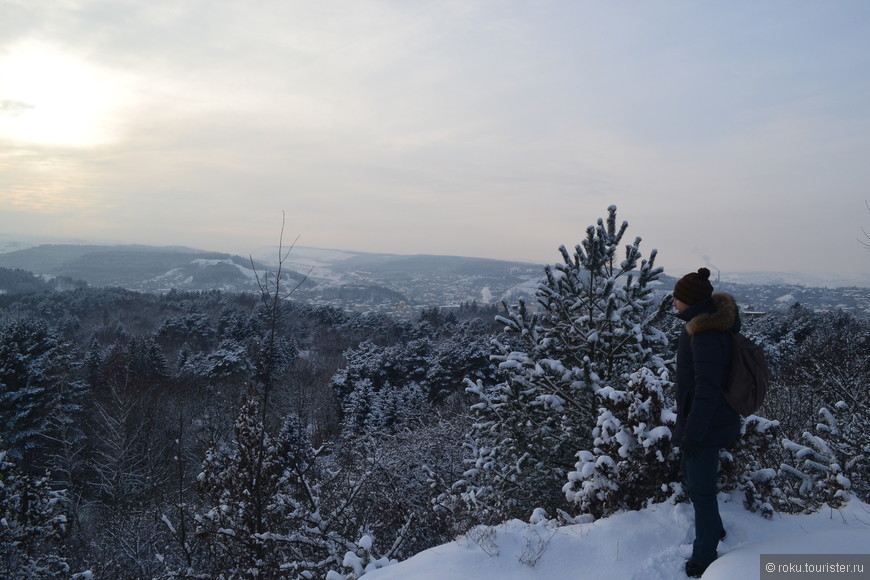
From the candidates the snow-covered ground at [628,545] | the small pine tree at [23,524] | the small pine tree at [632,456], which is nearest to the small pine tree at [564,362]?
the small pine tree at [632,456]

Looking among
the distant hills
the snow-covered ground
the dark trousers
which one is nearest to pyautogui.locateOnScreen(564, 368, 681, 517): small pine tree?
the snow-covered ground

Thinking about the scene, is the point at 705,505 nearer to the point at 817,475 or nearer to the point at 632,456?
the point at 632,456

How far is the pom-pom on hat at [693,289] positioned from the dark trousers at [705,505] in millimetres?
1071

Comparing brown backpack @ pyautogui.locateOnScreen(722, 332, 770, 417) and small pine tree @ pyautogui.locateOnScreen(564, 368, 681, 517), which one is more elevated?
brown backpack @ pyautogui.locateOnScreen(722, 332, 770, 417)

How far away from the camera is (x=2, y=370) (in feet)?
72.7

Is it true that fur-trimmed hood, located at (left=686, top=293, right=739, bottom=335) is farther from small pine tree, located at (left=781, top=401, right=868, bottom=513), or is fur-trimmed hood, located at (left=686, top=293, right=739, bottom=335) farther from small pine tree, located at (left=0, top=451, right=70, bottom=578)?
small pine tree, located at (left=0, top=451, right=70, bottom=578)

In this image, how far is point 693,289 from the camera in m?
3.48

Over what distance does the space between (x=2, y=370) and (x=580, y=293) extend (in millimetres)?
27227

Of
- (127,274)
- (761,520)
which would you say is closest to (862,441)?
(761,520)

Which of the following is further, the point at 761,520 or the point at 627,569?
the point at 761,520

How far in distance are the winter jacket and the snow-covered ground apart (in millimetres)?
809

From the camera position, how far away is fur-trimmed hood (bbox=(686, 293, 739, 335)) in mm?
3324

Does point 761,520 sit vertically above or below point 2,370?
above

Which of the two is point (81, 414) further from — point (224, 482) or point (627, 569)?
point (627, 569)
